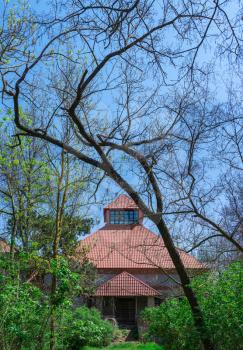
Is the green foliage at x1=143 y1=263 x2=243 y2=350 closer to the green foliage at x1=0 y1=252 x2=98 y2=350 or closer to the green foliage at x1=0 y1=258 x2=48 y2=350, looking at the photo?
the green foliage at x1=0 y1=252 x2=98 y2=350

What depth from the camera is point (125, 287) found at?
29266 mm

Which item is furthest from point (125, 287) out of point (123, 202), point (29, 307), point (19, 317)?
point (19, 317)

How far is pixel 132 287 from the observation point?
2939 centimetres

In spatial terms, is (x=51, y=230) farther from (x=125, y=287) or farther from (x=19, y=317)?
(x=125, y=287)

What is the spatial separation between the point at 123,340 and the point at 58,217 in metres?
12.3

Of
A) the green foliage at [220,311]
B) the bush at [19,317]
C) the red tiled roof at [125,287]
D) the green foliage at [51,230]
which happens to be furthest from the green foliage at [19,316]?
the red tiled roof at [125,287]

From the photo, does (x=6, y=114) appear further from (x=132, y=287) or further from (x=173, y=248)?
(x=132, y=287)

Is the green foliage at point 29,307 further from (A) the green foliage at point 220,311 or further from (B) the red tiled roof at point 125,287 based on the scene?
(B) the red tiled roof at point 125,287

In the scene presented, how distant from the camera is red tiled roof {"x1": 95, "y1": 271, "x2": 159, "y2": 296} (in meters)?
28.8

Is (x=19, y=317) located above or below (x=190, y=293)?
below

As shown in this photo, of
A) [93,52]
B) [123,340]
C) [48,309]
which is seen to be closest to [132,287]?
[123,340]

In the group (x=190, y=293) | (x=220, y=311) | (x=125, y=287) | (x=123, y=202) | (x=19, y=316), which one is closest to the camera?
(x=220, y=311)

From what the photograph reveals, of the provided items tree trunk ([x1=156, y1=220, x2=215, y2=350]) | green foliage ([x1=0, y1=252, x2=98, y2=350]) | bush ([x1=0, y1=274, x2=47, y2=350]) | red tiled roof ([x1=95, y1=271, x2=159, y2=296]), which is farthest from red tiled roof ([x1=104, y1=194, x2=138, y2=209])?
red tiled roof ([x1=95, y1=271, x2=159, y2=296])

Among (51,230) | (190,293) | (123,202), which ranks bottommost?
(190,293)
